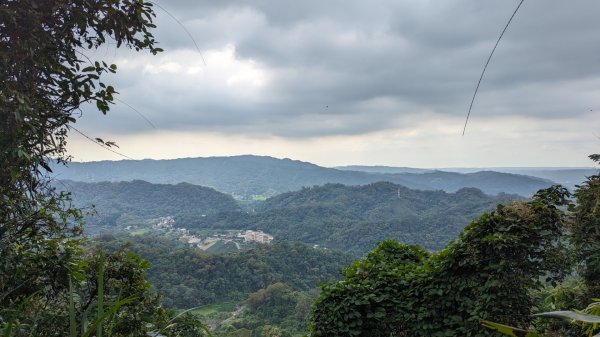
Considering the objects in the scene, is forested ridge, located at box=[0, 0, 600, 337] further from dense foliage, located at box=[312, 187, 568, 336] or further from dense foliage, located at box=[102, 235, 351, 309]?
dense foliage, located at box=[102, 235, 351, 309]

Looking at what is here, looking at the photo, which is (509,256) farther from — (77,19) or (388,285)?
(77,19)

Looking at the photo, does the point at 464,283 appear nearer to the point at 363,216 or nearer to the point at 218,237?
A: the point at 218,237

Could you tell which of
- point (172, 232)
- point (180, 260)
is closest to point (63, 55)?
point (180, 260)

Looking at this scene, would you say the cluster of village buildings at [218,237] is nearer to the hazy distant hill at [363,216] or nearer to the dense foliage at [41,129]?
the hazy distant hill at [363,216]

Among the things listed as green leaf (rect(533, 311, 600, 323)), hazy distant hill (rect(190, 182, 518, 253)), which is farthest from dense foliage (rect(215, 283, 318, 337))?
hazy distant hill (rect(190, 182, 518, 253))

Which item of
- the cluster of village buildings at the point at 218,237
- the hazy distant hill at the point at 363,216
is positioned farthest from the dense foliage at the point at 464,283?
the cluster of village buildings at the point at 218,237
